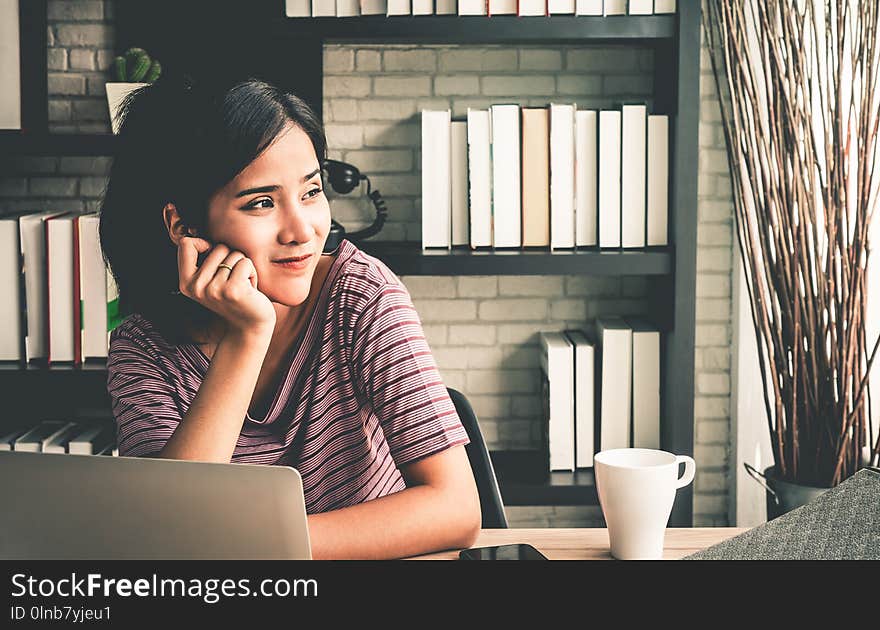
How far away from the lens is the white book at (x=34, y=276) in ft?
7.55

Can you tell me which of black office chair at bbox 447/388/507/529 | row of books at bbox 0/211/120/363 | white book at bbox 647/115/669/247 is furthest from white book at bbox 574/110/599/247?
row of books at bbox 0/211/120/363

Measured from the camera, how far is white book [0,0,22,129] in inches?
94.0

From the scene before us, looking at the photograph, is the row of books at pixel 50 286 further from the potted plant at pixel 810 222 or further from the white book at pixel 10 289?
the potted plant at pixel 810 222

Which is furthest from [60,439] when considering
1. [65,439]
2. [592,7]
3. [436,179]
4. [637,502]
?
[637,502]

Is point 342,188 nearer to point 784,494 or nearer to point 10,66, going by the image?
point 10,66

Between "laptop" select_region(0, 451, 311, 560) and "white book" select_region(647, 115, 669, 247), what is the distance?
5.67 ft

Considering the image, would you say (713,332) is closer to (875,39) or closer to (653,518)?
(875,39)

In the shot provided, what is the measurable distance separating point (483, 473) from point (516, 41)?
3.86 feet

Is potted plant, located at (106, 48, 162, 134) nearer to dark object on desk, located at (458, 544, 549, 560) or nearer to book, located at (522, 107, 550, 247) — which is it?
book, located at (522, 107, 550, 247)

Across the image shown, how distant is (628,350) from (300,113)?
1.23 metres

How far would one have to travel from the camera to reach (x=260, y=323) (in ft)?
4.29

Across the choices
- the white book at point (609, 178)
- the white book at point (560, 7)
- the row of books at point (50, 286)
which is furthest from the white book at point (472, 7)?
the row of books at point (50, 286)

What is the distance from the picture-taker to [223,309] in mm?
1346

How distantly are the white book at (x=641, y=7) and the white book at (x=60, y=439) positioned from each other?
5.79ft
